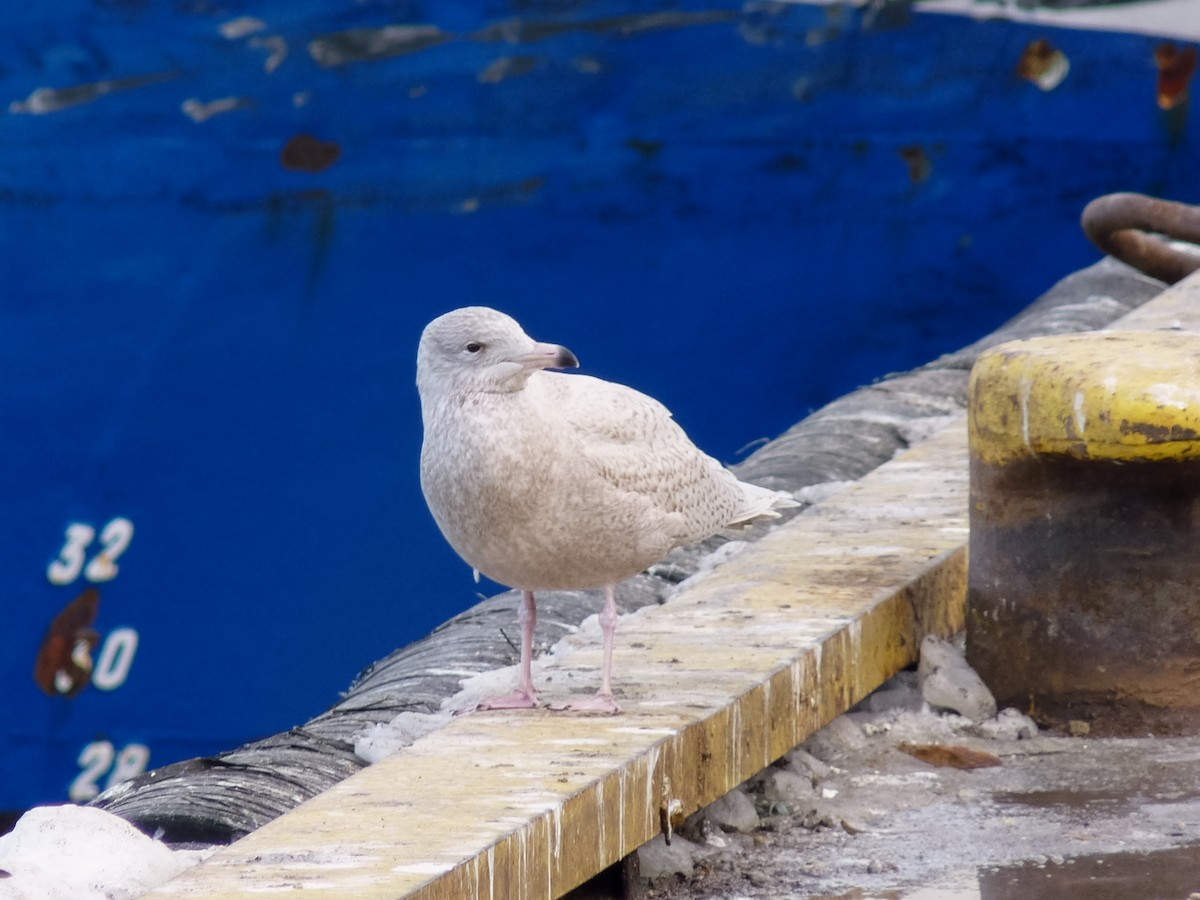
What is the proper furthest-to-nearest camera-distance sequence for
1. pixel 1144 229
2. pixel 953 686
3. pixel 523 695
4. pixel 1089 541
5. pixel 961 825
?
pixel 1144 229
pixel 953 686
pixel 1089 541
pixel 523 695
pixel 961 825

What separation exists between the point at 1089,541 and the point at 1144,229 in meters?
4.74

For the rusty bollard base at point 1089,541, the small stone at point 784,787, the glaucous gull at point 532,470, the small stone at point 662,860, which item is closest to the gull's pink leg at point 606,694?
the glaucous gull at point 532,470

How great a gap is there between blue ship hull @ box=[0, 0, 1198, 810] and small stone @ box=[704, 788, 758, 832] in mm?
4883

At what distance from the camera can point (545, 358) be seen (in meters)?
3.21

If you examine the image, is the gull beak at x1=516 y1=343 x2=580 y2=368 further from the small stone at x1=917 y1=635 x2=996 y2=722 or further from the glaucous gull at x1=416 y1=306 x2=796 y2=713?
the small stone at x1=917 y1=635 x2=996 y2=722

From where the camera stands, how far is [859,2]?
891 centimetres

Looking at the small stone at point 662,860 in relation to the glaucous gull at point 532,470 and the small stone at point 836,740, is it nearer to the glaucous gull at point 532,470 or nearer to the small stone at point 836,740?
the glaucous gull at point 532,470

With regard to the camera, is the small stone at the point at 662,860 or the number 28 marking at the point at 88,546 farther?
the number 28 marking at the point at 88,546

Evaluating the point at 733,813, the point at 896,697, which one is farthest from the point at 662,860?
the point at 896,697

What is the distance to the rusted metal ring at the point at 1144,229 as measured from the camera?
7918mm

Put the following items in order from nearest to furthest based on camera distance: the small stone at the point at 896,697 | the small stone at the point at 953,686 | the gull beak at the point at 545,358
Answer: the gull beak at the point at 545,358 → the small stone at the point at 953,686 → the small stone at the point at 896,697

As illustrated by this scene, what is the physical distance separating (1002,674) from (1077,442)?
24.3 inches

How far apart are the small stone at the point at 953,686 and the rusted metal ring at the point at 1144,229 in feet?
14.6

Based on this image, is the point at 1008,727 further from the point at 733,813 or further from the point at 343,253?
the point at 343,253
